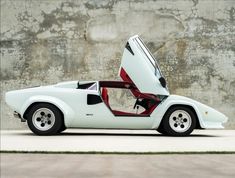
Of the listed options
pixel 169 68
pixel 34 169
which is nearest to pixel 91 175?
pixel 34 169

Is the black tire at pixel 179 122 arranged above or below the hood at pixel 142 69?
below

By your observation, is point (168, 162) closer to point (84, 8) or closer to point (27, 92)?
point (27, 92)

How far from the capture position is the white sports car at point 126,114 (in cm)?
980

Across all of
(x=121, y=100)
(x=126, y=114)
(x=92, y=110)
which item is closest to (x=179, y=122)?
(x=126, y=114)

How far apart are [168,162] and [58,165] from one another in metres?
1.14

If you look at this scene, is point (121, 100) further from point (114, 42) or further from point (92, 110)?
point (92, 110)

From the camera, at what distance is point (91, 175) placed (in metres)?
4.66

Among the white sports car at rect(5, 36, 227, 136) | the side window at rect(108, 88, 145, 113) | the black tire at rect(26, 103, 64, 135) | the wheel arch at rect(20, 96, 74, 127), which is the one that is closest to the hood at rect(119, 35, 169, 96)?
the white sports car at rect(5, 36, 227, 136)

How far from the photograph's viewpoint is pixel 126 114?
32.7 ft

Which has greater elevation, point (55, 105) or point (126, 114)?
point (55, 105)

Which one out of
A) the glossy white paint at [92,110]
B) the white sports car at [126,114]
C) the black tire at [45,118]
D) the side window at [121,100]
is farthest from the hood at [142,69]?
the side window at [121,100]

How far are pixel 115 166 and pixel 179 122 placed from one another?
4830mm

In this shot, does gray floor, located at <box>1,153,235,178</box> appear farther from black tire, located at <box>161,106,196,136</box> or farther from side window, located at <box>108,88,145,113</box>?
side window, located at <box>108,88,145,113</box>

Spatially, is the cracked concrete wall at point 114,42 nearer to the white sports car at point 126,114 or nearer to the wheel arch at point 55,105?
the white sports car at point 126,114
